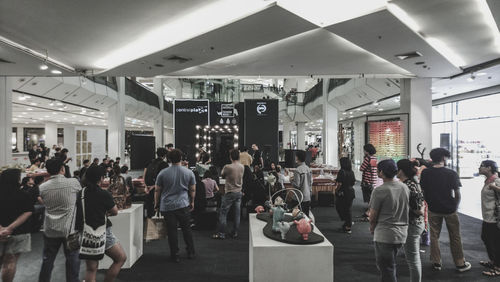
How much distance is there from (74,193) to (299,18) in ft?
11.6

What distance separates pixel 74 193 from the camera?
2803 mm

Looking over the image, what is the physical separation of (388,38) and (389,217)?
348 centimetres

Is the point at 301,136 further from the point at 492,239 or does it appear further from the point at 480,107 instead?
the point at 492,239

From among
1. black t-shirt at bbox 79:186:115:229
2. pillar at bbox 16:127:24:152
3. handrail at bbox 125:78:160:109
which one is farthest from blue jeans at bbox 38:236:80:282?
pillar at bbox 16:127:24:152

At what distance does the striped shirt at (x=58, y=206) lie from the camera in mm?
2719

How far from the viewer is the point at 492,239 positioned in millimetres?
3689

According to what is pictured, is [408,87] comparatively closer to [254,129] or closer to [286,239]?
[254,129]

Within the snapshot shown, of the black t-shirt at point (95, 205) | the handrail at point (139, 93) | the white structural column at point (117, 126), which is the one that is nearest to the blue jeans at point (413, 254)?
the black t-shirt at point (95, 205)

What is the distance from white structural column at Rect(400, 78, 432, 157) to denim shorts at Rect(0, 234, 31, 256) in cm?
826

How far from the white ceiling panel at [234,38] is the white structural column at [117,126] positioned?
6.72 m

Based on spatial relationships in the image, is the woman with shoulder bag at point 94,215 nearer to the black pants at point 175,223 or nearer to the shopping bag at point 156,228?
the black pants at point 175,223

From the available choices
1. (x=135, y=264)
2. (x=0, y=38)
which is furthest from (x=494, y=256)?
(x=0, y=38)

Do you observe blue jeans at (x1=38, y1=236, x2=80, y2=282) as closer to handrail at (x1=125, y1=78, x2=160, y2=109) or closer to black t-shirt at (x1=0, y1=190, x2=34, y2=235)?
black t-shirt at (x1=0, y1=190, x2=34, y2=235)

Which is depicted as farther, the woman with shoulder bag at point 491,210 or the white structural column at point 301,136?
the white structural column at point 301,136
